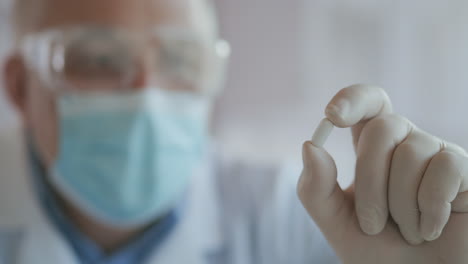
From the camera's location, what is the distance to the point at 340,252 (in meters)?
0.34

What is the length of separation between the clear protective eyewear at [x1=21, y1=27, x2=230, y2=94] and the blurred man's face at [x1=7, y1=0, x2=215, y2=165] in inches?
0.6

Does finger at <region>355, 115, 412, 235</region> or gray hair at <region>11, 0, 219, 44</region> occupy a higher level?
gray hair at <region>11, 0, 219, 44</region>

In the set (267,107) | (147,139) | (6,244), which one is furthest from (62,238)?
(267,107)

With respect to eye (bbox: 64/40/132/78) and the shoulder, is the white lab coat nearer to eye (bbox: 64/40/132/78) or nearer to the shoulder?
the shoulder

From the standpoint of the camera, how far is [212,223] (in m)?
0.97

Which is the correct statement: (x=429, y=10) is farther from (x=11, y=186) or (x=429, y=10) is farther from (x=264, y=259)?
(x=11, y=186)

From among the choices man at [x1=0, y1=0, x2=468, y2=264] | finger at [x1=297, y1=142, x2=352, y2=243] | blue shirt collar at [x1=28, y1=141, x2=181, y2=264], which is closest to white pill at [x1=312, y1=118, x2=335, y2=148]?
finger at [x1=297, y1=142, x2=352, y2=243]

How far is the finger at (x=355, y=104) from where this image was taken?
0.30m

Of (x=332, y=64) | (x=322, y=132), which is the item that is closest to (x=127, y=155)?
(x=332, y=64)

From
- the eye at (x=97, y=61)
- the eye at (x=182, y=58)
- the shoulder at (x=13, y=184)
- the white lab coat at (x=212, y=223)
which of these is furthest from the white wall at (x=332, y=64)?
the shoulder at (x=13, y=184)

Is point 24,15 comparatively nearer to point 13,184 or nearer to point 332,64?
point 13,184

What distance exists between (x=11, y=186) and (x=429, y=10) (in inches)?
33.0

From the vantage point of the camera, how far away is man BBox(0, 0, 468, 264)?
80cm

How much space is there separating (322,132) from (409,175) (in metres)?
0.07
